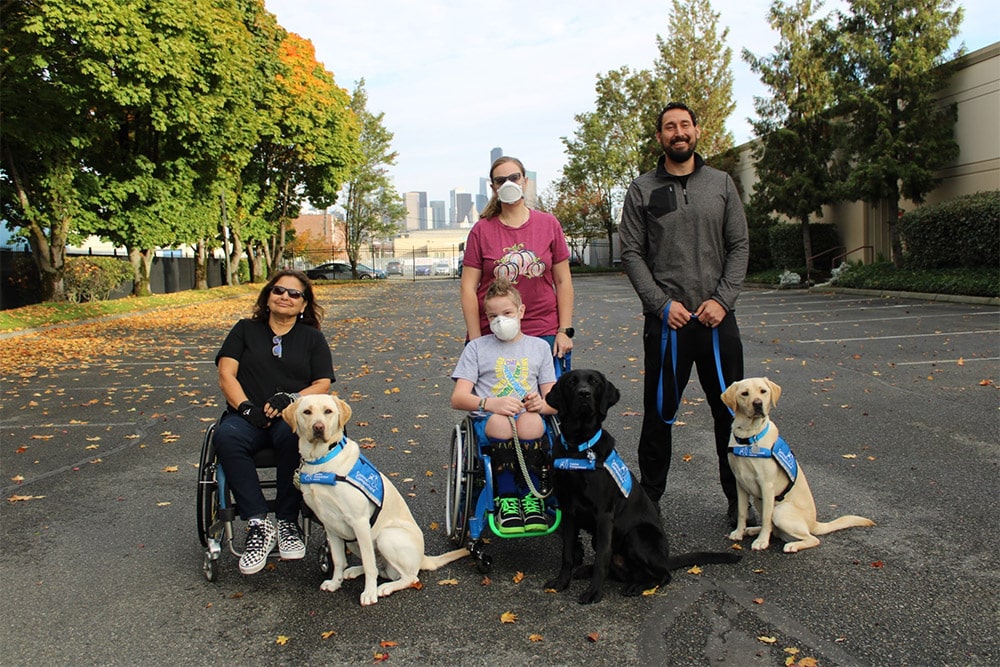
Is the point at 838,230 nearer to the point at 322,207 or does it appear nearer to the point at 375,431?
the point at 375,431

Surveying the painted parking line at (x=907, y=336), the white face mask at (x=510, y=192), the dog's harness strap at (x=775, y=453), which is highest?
the white face mask at (x=510, y=192)

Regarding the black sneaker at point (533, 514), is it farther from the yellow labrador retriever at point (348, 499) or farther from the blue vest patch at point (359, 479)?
the blue vest patch at point (359, 479)

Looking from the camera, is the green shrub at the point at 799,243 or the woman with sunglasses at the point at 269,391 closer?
the woman with sunglasses at the point at 269,391

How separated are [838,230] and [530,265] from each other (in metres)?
26.1

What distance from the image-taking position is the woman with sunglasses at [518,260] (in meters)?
4.12

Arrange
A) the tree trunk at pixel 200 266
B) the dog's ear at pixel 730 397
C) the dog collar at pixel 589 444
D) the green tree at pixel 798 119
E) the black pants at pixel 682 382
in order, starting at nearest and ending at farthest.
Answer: the dog collar at pixel 589 444 < the dog's ear at pixel 730 397 < the black pants at pixel 682 382 < the green tree at pixel 798 119 < the tree trunk at pixel 200 266

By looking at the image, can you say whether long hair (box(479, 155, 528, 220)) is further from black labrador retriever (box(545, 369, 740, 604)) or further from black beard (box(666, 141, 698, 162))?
black labrador retriever (box(545, 369, 740, 604))

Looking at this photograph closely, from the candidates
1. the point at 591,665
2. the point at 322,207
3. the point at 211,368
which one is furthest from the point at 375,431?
the point at 322,207

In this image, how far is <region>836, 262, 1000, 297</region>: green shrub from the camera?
16.1 metres

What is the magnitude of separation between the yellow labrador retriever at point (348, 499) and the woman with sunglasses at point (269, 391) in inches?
13.0

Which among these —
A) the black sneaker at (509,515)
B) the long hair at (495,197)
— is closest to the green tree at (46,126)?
the long hair at (495,197)

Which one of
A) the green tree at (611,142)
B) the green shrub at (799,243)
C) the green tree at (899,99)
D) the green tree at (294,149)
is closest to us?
the green tree at (899,99)

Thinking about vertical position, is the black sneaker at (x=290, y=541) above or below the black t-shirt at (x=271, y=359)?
below

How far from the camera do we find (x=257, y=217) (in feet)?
123
